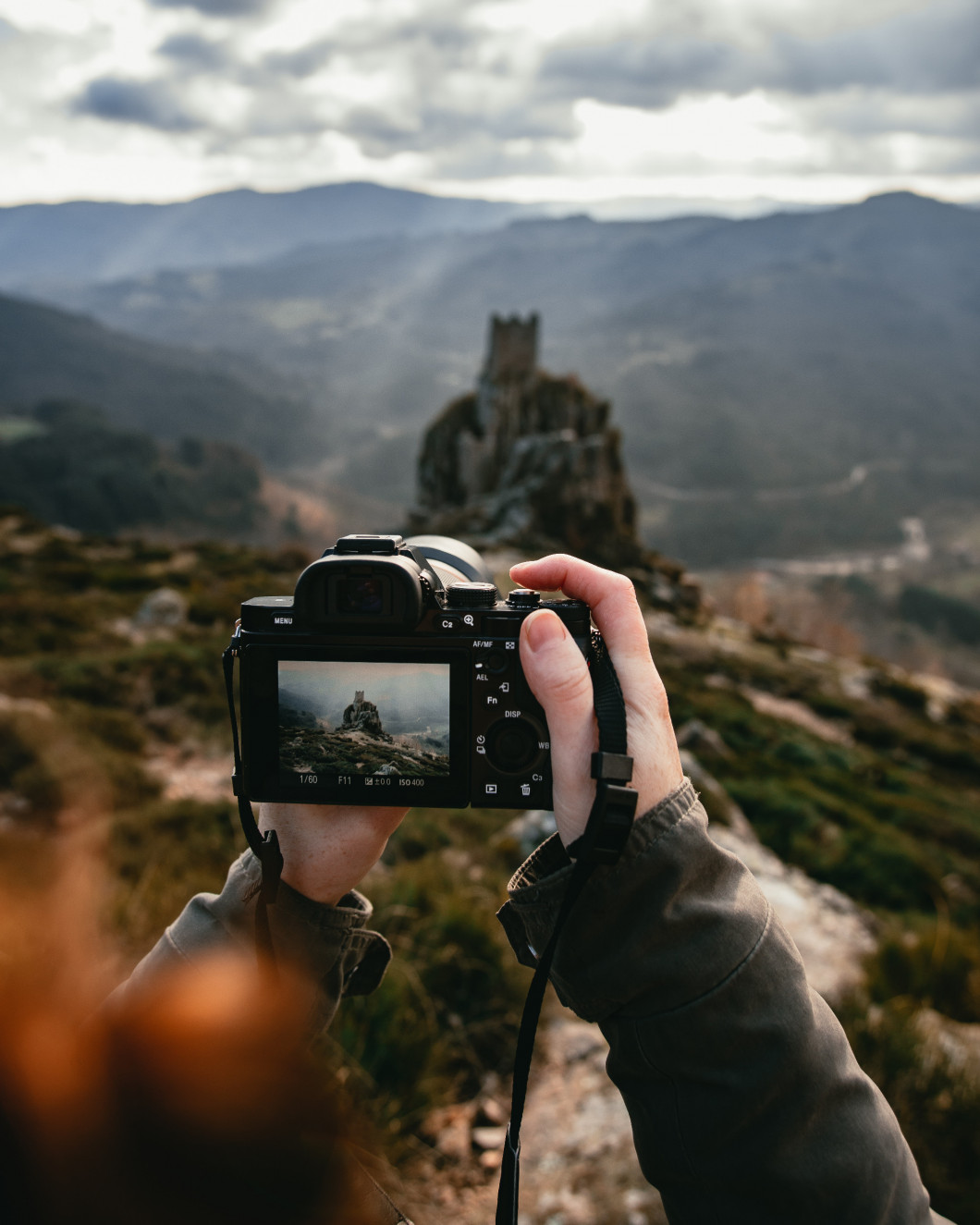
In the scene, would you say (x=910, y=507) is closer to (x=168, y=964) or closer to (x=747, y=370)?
(x=747, y=370)

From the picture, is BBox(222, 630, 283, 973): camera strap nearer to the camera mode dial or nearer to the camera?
the camera

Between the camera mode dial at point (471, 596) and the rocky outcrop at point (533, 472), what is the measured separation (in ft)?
125

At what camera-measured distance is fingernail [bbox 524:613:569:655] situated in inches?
54.2

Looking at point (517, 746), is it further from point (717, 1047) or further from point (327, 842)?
point (717, 1047)

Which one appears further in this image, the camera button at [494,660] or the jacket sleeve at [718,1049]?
the camera button at [494,660]

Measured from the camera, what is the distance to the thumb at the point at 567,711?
53.4 inches

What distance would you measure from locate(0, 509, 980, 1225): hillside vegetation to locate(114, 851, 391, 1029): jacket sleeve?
1.43 metres

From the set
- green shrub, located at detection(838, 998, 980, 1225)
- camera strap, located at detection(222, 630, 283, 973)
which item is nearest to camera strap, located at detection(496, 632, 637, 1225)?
camera strap, located at detection(222, 630, 283, 973)

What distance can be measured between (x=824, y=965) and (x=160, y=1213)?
181 inches

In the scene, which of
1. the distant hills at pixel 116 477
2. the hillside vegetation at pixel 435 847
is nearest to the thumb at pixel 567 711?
the hillside vegetation at pixel 435 847

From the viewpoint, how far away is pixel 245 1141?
136cm

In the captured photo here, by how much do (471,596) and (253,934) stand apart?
0.80m

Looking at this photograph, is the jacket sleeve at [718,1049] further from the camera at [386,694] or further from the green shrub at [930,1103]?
the green shrub at [930,1103]

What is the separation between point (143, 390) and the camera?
178 metres
